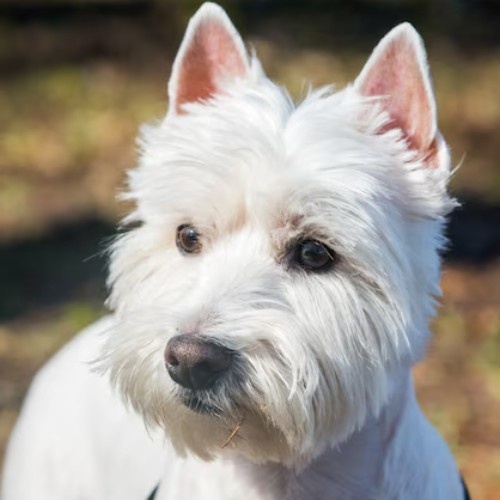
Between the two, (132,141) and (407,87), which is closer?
(407,87)

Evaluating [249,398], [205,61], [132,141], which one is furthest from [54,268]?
[249,398]

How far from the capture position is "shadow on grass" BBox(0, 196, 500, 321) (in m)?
7.24

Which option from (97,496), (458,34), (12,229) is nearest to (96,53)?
(458,34)

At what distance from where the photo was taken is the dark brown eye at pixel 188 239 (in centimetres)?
304

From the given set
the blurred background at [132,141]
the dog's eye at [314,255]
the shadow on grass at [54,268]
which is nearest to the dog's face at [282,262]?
the dog's eye at [314,255]

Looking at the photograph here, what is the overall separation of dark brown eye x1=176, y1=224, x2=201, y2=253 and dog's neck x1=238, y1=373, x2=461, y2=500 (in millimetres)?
560

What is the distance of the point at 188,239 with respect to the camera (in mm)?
3055

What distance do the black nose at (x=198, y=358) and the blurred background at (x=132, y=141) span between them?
4.16 ft

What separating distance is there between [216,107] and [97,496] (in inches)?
50.7

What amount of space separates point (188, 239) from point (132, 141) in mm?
6980

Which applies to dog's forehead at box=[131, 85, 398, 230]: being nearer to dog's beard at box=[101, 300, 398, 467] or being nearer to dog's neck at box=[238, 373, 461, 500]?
dog's beard at box=[101, 300, 398, 467]

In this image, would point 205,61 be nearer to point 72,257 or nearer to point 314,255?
point 314,255

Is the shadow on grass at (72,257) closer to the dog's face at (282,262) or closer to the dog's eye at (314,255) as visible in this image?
the dog's face at (282,262)

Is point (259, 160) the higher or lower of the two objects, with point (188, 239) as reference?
higher
